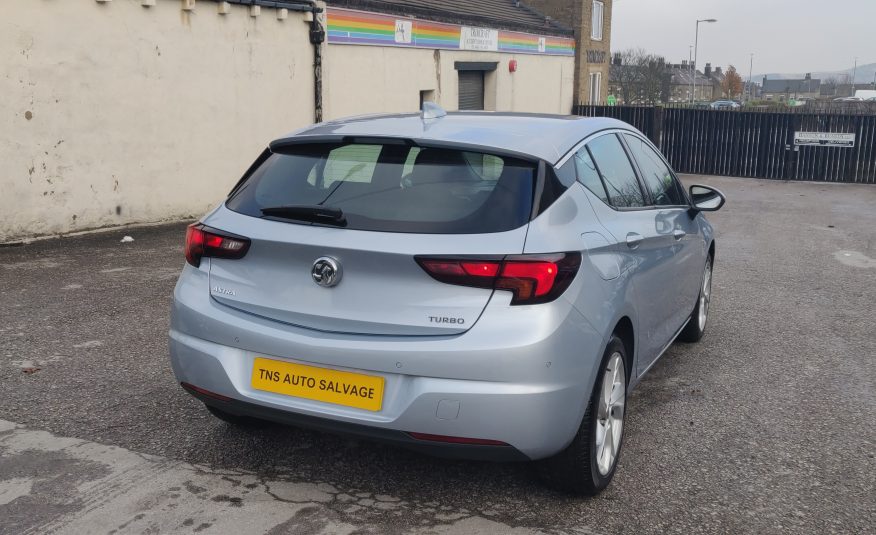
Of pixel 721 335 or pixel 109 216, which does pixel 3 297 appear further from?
pixel 721 335

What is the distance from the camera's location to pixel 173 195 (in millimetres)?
11992

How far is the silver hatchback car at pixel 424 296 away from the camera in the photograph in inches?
128

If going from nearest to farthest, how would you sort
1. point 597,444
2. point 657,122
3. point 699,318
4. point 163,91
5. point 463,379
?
point 463,379, point 597,444, point 699,318, point 163,91, point 657,122

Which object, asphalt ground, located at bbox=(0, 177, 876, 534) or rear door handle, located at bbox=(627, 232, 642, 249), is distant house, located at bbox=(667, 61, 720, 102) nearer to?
asphalt ground, located at bbox=(0, 177, 876, 534)

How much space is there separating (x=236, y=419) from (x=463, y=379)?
5.02ft

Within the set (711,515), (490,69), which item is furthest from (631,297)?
(490,69)

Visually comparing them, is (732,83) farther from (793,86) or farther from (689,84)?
(793,86)

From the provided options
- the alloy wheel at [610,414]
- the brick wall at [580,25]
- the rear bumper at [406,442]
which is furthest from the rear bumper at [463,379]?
the brick wall at [580,25]

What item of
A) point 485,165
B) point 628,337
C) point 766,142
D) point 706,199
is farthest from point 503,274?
point 766,142

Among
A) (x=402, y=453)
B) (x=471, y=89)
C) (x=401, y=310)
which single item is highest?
(x=471, y=89)

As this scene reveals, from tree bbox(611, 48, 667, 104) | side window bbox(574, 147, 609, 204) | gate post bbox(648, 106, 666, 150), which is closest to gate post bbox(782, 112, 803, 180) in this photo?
gate post bbox(648, 106, 666, 150)

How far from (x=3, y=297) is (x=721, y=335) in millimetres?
5717

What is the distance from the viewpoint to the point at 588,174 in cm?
405

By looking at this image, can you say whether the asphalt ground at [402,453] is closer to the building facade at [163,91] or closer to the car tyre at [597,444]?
the car tyre at [597,444]
